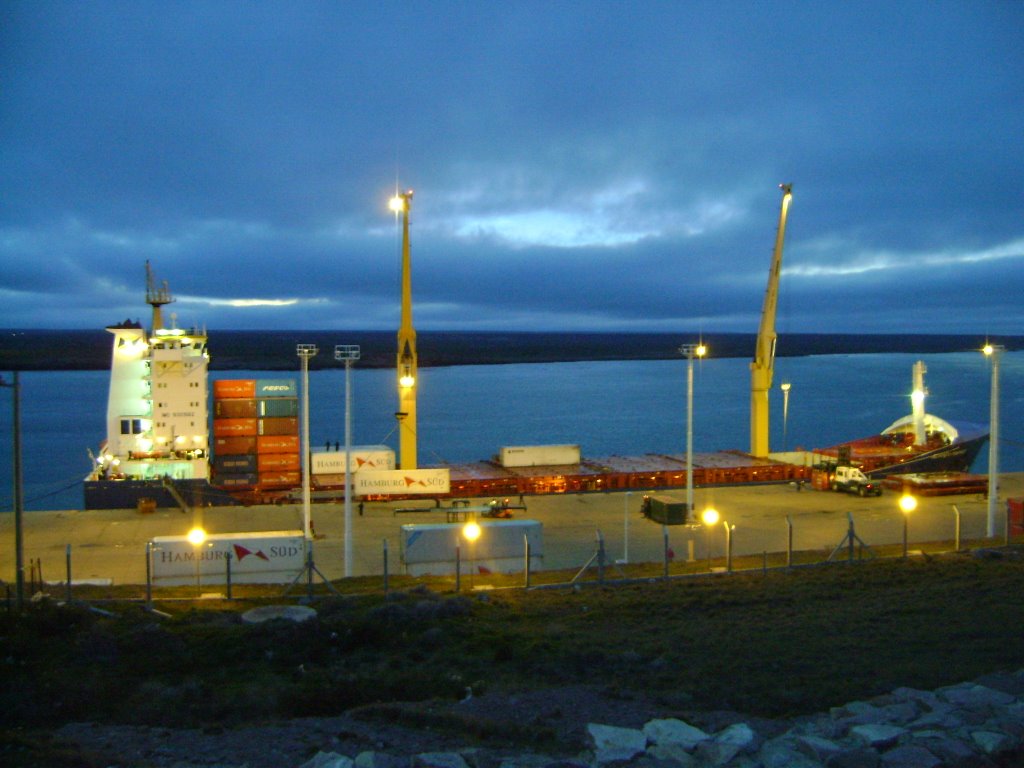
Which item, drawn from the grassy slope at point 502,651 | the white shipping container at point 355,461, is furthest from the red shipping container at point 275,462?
the grassy slope at point 502,651

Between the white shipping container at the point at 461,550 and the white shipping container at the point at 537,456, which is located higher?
the white shipping container at the point at 537,456

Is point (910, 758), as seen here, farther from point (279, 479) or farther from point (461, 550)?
point (279, 479)

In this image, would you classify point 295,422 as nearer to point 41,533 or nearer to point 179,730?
point 41,533

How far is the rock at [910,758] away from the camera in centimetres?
663

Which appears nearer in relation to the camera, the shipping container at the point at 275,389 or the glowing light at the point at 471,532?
the glowing light at the point at 471,532

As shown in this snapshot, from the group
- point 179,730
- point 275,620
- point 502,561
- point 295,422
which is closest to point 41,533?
point 295,422

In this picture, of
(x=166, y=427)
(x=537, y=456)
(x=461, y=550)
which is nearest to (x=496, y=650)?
(x=461, y=550)

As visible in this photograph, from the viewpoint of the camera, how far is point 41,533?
2378 centimetres

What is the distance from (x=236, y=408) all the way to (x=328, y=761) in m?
26.9

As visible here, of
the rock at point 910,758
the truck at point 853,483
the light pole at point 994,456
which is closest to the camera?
the rock at point 910,758

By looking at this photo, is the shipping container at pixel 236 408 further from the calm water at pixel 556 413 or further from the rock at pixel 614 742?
the rock at pixel 614 742

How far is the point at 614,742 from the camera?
716 cm

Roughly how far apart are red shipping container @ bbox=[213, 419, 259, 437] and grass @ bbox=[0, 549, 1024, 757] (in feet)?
57.1

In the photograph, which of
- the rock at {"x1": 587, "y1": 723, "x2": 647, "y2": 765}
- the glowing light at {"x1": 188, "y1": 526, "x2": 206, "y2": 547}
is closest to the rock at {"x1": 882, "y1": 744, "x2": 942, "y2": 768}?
the rock at {"x1": 587, "y1": 723, "x2": 647, "y2": 765}
